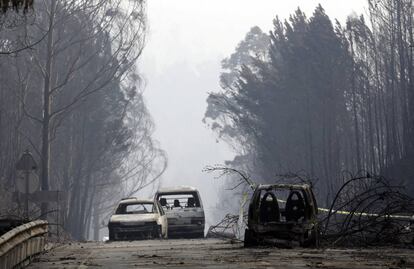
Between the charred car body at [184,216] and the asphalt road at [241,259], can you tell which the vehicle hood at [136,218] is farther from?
the asphalt road at [241,259]

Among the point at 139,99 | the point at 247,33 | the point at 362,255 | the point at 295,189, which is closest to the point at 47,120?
the point at 295,189

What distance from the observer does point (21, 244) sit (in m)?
16.7

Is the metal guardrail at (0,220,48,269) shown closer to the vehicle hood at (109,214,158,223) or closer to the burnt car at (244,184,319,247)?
the burnt car at (244,184,319,247)

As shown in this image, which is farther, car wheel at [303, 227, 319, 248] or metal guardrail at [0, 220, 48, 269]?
car wheel at [303, 227, 319, 248]

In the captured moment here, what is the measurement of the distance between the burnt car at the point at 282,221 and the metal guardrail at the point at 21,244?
4.46m

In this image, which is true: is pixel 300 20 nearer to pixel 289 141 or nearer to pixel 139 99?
pixel 289 141

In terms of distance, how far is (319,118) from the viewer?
63594 mm

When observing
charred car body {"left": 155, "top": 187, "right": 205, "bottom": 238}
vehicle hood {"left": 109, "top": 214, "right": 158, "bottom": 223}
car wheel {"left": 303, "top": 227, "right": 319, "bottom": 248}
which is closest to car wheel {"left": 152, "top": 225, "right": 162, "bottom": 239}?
vehicle hood {"left": 109, "top": 214, "right": 158, "bottom": 223}

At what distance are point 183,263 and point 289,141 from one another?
4883 centimetres

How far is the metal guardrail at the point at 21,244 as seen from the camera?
14.5 metres

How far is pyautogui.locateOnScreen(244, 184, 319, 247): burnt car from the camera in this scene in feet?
70.0

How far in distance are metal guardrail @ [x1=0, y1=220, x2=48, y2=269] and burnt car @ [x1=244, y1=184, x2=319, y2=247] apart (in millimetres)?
4460

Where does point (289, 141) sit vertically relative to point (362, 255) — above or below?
above

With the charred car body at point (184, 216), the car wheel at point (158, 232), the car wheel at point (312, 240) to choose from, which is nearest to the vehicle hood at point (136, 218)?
the car wheel at point (158, 232)
